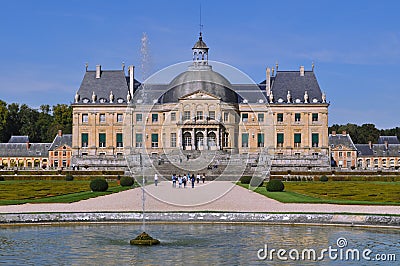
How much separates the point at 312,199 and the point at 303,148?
3828 centimetres

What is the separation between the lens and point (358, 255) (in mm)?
13039

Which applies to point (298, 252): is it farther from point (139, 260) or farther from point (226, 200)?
point (226, 200)

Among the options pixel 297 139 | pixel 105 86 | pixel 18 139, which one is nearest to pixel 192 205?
pixel 297 139

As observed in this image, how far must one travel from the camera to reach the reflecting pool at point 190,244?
41.2ft

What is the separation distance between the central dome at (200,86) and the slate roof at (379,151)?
17.7 metres

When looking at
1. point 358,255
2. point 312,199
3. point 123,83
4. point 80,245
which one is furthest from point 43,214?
point 123,83

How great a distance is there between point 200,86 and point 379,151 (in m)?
23.5

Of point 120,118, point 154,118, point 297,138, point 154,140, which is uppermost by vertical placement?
point 154,118

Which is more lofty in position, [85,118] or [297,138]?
[85,118]

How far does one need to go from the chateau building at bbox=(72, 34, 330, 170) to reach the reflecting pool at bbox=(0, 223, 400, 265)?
4345 cm

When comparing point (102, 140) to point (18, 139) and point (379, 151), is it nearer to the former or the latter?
point (18, 139)

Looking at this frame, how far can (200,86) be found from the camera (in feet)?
206

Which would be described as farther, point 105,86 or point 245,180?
point 105,86

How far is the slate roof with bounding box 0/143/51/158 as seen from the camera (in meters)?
72.5
